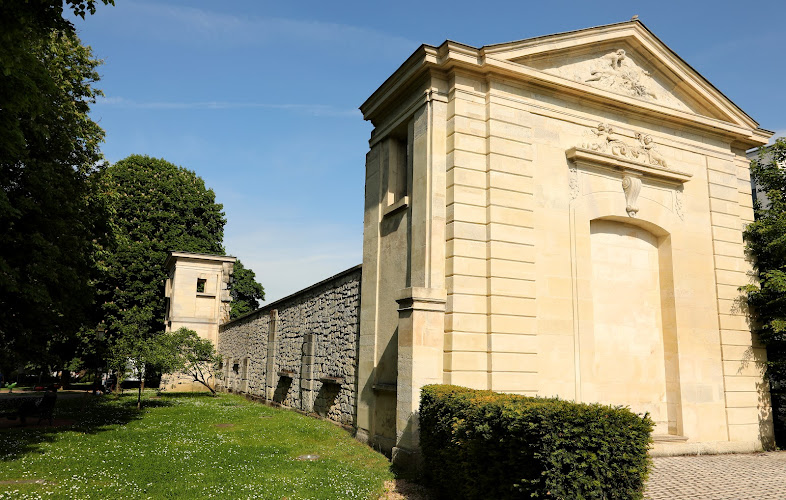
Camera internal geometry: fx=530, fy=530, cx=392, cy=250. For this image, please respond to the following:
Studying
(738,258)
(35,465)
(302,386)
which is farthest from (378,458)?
(738,258)

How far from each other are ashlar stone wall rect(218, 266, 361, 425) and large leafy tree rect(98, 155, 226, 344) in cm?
920

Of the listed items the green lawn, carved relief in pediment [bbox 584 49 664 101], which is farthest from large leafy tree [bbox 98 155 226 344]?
carved relief in pediment [bbox 584 49 664 101]

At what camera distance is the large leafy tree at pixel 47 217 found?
34.3 ft

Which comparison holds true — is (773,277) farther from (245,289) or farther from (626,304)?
(245,289)

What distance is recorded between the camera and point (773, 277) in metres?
10.8

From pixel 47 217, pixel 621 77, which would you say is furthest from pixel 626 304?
pixel 47 217

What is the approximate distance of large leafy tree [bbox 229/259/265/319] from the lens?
39.4 metres

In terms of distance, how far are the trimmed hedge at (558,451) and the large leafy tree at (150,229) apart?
82.6 feet

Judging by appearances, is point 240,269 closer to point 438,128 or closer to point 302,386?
point 302,386

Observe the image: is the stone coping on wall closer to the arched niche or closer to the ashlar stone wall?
the ashlar stone wall

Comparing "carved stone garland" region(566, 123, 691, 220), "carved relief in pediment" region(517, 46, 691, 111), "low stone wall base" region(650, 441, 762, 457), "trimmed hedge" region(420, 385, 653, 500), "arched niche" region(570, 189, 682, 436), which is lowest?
"low stone wall base" region(650, 441, 762, 457)

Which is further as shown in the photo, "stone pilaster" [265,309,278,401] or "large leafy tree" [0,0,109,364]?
"stone pilaster" [265,309,278,401]

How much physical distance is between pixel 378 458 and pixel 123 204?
83.8 feet

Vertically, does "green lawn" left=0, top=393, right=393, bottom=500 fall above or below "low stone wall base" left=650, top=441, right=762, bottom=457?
below
